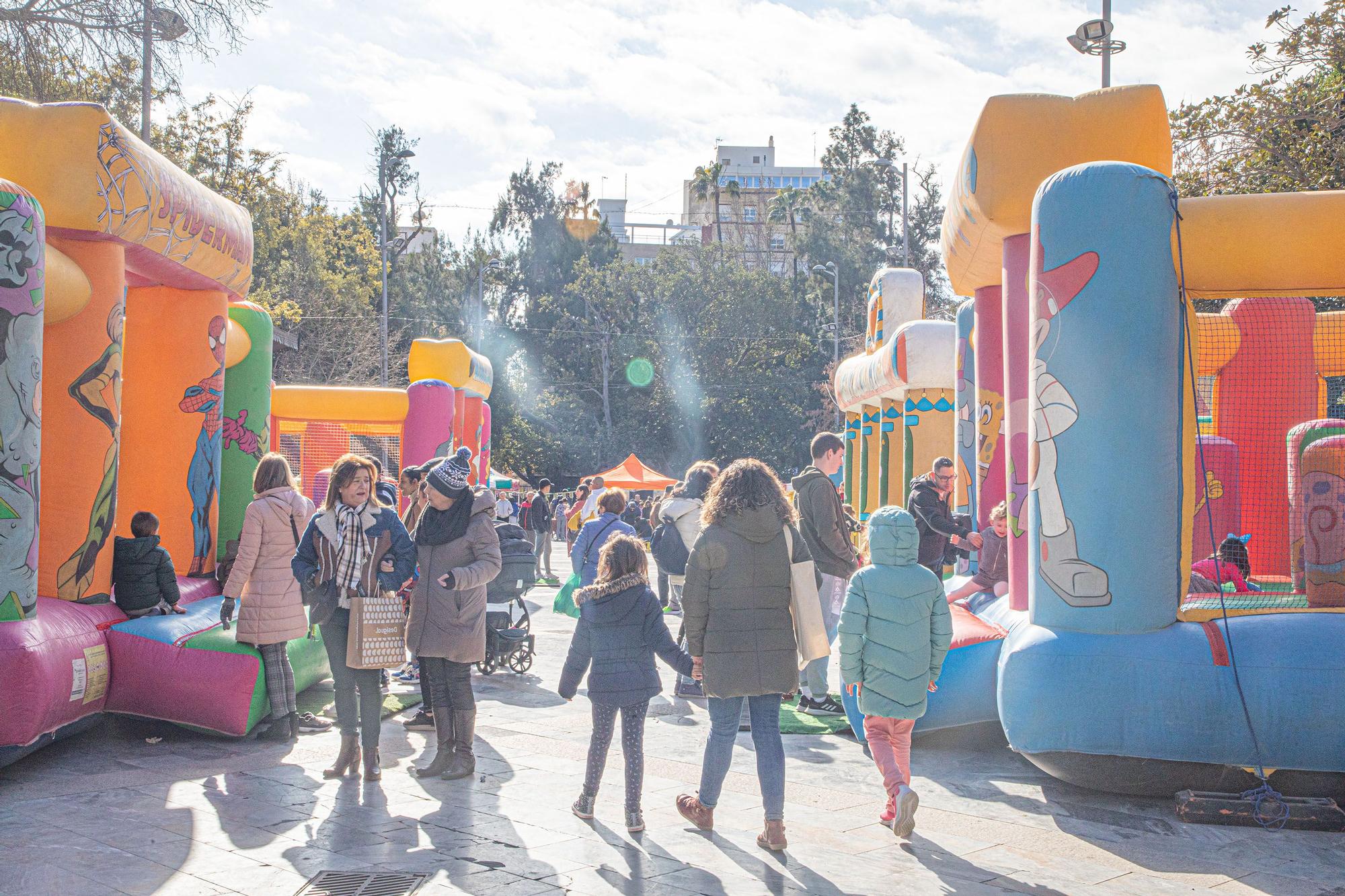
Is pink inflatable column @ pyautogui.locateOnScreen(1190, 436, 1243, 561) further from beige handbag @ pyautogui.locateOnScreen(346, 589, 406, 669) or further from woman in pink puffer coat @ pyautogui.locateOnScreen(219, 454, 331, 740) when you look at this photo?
woman in pink puffer coat @ pyautogui.locateOnScreen(219, 454, 331, 740)

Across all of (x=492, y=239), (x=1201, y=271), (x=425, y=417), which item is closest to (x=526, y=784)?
(x=1201, y=271)

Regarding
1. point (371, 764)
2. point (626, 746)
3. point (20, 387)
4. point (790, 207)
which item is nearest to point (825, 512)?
point (626, 746)

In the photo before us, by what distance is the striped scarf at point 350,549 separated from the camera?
5918 millimetres

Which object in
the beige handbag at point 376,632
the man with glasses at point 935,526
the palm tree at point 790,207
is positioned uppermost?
the palm tree at point 790,207

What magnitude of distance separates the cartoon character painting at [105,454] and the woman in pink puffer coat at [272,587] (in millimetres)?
824

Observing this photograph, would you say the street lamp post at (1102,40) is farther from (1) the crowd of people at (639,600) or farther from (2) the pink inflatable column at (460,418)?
(2) the pink inflatable column at (460,418)

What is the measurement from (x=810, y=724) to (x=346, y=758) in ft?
9.79

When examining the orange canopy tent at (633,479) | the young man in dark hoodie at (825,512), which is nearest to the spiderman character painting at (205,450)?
the young man in dark hoodie at (825,512)

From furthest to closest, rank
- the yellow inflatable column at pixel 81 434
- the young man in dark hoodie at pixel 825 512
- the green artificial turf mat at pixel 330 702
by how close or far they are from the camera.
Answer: the green artificial turf mat at pixel 330 702, the young man in dark hoodie at pixel 825 512, the yellow inflatable column at pixel 81 434

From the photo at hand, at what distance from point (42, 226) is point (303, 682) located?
11.3 feet

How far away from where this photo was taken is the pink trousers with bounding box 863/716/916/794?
5.25 metres

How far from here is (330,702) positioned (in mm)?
8328

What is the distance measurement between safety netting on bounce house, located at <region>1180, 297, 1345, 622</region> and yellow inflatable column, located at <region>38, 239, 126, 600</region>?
21.7 feet

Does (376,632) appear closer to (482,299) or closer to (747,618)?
(747,618)
